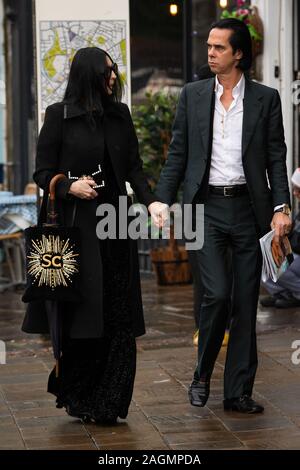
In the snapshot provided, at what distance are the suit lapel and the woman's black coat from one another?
61 cm

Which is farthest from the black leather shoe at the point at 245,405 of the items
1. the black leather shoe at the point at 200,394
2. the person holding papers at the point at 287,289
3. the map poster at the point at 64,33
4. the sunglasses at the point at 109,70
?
the person holding papers at the point at 287,289

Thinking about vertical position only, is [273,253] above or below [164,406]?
above

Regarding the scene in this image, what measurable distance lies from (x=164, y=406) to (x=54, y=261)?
1.19 meters

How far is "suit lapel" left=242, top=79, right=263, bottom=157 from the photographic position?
5.60 meters

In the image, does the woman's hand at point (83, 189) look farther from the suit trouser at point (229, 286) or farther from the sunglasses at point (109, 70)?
the suit trouser at point (229, 286)

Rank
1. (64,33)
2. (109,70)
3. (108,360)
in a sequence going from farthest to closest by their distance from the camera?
(64,33) < (108,360) < (109,70)

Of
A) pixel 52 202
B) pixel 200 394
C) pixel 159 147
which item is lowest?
pixel 200 394

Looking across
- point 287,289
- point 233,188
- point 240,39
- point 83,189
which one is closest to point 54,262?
Answer: point 83,189

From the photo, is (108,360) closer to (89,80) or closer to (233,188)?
(233,188)

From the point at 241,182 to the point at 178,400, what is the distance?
1.32 metres

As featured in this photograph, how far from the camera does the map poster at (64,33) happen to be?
8062mm

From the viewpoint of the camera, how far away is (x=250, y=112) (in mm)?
5637

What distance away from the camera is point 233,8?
37.1 ft

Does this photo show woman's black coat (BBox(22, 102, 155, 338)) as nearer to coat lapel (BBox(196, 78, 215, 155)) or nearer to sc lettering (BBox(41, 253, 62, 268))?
sc lettering (BBox(41, 253, 62, 268))
